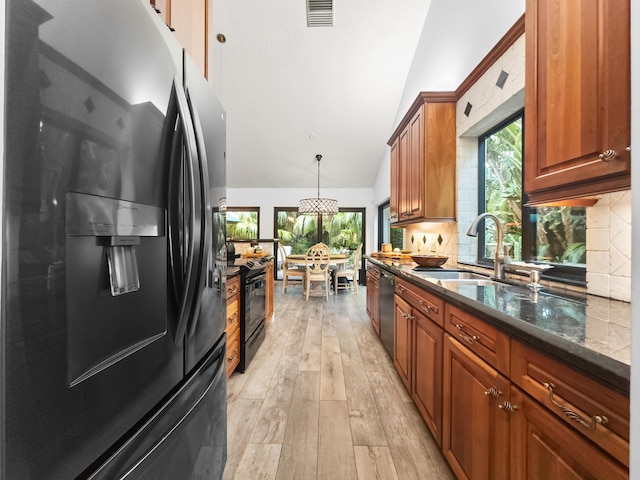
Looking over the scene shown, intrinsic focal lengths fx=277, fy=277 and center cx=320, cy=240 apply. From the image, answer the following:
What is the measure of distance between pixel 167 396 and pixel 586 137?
5.15 feet

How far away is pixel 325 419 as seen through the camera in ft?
5.90

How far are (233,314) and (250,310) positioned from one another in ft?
1.17

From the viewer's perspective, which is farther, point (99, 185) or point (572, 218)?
point (572, 218)

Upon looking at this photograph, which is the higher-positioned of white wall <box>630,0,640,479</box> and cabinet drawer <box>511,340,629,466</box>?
white wall <box>630,0,640,479</box>

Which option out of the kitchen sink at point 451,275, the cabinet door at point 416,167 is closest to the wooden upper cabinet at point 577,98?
the kitchen sink at point 451,275

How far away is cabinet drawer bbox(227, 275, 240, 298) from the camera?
6.87 ft

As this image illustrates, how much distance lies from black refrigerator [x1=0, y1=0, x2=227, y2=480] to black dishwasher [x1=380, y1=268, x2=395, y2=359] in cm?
189

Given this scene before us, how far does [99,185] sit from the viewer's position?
0.57 metres

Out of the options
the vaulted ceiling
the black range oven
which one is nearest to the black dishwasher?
the black range oven

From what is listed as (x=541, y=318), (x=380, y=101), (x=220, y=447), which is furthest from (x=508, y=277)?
(x=380, y=101)

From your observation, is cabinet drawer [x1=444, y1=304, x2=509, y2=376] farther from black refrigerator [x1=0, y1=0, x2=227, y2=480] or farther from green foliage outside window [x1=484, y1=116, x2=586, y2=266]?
black refrigerator [x1=0, y1=0, x2=227, y2=480]

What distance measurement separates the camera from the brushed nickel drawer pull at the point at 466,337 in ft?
3.71

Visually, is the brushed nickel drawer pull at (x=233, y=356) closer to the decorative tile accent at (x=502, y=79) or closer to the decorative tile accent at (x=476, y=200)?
the decorative tile accent at (x=476, y=200)

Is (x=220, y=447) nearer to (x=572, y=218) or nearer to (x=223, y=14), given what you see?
(x=572, y=218)
